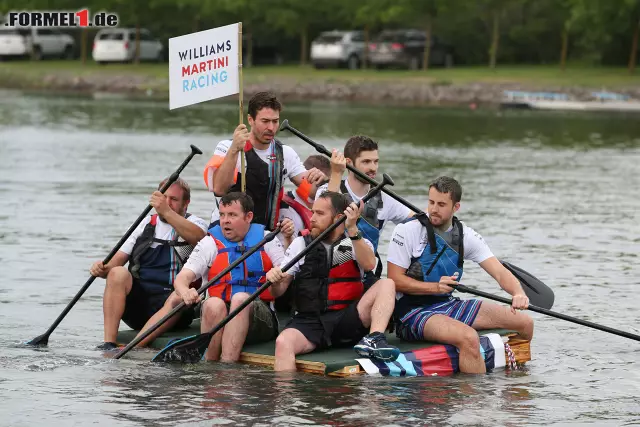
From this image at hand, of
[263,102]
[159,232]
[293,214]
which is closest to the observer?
[263,102]

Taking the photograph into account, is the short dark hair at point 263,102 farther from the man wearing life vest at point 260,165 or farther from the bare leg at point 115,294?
the bare leg at point 115,294

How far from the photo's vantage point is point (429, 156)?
97.6 ft

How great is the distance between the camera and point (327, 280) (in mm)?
10258

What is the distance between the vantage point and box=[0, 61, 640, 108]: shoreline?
4657 centimetres

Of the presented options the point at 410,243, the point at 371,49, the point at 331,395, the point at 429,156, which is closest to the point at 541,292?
the point at 410,243

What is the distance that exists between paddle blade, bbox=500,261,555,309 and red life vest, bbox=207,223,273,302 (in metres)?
2.05

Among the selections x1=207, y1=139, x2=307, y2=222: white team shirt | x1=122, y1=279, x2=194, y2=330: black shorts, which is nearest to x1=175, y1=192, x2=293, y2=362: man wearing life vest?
x1=207, y1=139, x2=307, y2=222: white team shirt

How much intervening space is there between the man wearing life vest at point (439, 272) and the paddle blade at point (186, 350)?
1.52 meters

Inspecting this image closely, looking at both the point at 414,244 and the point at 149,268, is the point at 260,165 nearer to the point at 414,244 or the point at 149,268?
the point at 149,268

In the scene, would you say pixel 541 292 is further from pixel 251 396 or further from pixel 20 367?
pixel 20 367

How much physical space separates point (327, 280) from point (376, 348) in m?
0.68

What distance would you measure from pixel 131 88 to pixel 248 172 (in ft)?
137

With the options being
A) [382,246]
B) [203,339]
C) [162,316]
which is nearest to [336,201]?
[203,339]

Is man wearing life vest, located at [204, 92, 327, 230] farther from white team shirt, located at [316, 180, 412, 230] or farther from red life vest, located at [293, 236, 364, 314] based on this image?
red life vest, located at [293, 236, 364, 314]
